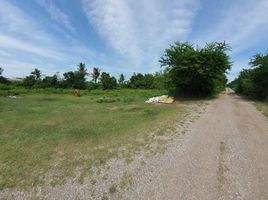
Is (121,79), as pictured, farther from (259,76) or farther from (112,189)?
(112,189)

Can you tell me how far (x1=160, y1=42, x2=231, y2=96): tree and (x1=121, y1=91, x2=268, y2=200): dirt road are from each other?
11181mm

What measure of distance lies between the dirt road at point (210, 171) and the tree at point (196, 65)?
11.2m

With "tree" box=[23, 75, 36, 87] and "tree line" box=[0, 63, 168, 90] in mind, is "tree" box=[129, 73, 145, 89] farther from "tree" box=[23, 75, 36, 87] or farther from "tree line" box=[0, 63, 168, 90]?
"tree" box=[23, 75, 36, 87]

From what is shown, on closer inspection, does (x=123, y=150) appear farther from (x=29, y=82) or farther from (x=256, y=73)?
(x=29, y=82)

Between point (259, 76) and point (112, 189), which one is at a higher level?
point (259, 76)

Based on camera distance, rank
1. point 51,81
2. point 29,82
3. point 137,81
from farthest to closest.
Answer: point 137,81 < point 51,81 < point 29,82

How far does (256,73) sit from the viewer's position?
52.4 feet

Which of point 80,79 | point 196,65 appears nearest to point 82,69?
point 80,79

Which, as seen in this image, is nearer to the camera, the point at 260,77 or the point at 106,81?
the point at 260,77


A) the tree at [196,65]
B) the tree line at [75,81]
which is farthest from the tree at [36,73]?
the tree at [196,65]

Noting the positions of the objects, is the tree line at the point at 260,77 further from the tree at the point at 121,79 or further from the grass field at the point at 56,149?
the tree at the point at 121,79

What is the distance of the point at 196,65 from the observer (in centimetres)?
1498

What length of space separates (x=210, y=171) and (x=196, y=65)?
A: 13392 mm

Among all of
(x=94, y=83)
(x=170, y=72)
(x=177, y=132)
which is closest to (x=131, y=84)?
(x=94, y=83)
